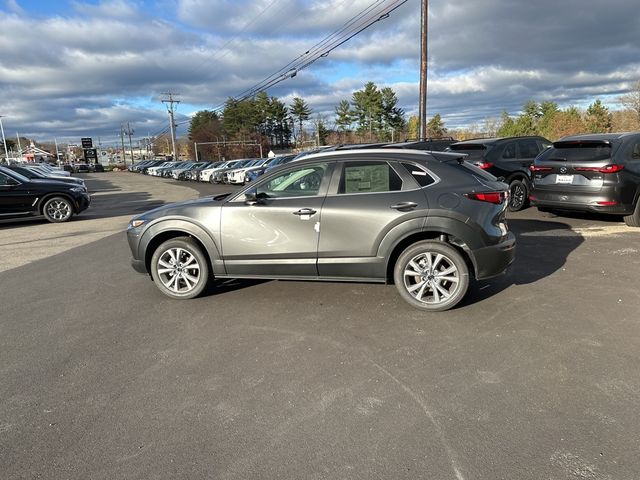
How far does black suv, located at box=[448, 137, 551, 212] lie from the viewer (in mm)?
10266

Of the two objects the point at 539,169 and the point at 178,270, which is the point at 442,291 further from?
the point at 539,169

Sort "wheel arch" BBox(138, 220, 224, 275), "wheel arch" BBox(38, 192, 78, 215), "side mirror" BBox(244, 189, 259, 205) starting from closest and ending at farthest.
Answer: "side mirror" BBox(244, 189, 259, 205) < "wheel arch" BBox(138, 220, 224, 275) < "wheel arch" BBox(38, 192, 78, 215)

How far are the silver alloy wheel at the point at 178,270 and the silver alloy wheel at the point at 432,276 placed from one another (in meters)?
2.49

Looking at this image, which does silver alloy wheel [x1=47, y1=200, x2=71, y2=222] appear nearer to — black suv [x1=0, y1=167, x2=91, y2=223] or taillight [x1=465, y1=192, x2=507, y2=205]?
black suv [x1=0, y1=167, x2=91, y2=223]

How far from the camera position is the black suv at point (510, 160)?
1027 centimetres

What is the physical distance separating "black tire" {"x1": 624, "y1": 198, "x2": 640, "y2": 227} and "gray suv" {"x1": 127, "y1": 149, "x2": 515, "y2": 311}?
4761 mm

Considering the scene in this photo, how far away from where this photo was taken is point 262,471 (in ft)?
8.23

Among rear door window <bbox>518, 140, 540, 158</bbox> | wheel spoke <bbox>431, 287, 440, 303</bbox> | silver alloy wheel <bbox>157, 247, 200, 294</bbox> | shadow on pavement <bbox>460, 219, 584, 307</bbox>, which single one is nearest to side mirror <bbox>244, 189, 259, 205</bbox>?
silver alloy wheel <bbox>157, 247, 200, 294</bbox>

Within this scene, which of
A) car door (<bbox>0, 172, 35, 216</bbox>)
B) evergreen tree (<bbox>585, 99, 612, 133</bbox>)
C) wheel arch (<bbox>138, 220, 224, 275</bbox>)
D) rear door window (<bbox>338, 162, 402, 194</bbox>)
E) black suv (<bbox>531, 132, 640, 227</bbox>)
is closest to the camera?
rear door window (<bbox>338, 162, 402, 194</bbox>)

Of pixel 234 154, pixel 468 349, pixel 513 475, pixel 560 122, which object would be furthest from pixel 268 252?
pixel 234 154

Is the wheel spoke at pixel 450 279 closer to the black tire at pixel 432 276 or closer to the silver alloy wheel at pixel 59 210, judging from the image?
the black tire at pixel 432 276

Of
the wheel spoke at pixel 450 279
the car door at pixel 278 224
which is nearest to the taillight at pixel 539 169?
the wheel spoke at pixel 450 279

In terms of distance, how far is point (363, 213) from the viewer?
4688 mm

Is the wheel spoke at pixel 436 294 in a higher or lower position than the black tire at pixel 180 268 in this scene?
lower
